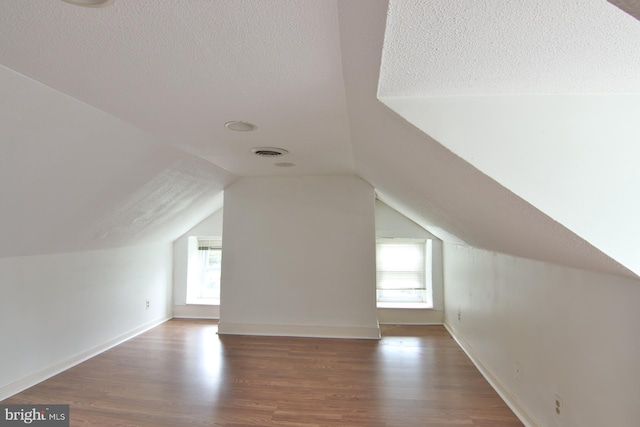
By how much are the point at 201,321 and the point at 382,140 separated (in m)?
4.20

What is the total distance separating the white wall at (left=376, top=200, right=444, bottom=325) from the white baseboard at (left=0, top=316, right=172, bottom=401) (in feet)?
10.7

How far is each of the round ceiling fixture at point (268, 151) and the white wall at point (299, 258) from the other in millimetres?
1331

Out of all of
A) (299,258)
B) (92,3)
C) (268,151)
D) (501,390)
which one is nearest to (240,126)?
(268,151)

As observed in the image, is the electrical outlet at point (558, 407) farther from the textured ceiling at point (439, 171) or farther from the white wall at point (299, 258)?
the white wall at point (299, 258)

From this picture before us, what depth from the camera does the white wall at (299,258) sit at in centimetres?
408

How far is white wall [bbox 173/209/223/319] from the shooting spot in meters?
4.99

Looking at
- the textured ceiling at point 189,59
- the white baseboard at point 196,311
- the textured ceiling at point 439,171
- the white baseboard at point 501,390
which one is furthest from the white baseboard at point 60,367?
the white baseboard at point 501,390

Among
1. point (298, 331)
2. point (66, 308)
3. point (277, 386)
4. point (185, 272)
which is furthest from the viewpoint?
point (185, 272)

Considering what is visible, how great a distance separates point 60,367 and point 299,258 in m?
2.55

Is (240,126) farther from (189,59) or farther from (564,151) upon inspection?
(564,151)

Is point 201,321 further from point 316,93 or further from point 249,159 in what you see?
point 316,93

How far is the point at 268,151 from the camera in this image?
2842mm

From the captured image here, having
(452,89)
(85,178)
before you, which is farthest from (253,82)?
(85,178)

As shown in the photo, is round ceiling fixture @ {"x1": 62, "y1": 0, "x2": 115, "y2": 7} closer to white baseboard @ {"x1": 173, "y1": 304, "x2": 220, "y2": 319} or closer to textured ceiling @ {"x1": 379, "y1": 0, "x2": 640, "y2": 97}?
textured ceiling @ {"x1": 379, "y1": 0, "x2": 640, "y2": 97}
